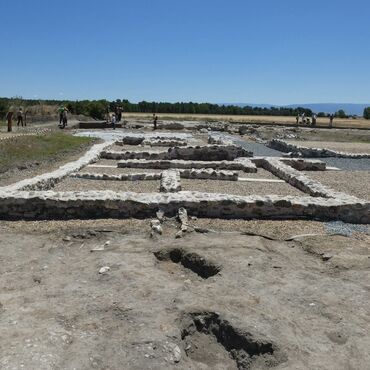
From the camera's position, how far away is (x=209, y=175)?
601 inches

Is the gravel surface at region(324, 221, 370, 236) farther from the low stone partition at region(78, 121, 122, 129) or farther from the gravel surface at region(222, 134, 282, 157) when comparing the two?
the low stone partition at region(78, 121, 122, 129)

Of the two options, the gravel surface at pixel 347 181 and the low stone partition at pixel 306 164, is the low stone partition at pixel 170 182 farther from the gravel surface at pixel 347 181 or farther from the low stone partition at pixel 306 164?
the low stone partition at pixel 306 164

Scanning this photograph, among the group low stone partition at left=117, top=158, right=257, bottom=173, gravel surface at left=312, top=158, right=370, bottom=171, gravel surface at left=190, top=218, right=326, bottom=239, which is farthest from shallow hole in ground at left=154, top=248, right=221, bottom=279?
gravel surface at left=312, top=158, right=370, bottom=171

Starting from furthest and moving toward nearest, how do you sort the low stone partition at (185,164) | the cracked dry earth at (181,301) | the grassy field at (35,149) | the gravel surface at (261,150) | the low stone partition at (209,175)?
1. the gravel surface at (261,150)
2. the low stone partition at (185,164)
3. the grassy field at (35,149)
4. the low stone partition at (209,175)
5. the cracked dry earth at (181,301)

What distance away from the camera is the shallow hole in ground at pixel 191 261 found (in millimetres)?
7004

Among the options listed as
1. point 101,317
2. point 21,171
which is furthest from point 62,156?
point 101,317

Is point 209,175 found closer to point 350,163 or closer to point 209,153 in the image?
point 209,153

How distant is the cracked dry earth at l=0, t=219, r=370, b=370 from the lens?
476 cm

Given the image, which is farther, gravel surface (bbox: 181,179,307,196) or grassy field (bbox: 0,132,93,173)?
grassy field (bbox: 0,132,93,173)

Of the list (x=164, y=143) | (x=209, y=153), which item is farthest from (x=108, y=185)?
(x=164, y=143)

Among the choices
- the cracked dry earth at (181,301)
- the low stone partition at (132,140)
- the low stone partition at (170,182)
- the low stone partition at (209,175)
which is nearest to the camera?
the cracked dry earth at (181,301)

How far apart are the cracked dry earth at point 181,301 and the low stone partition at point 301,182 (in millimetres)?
2976

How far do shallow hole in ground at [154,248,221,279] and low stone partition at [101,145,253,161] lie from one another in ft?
41.5

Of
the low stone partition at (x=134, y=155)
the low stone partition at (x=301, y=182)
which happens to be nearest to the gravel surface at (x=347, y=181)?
the low stone partition at (x=301, y=182)
